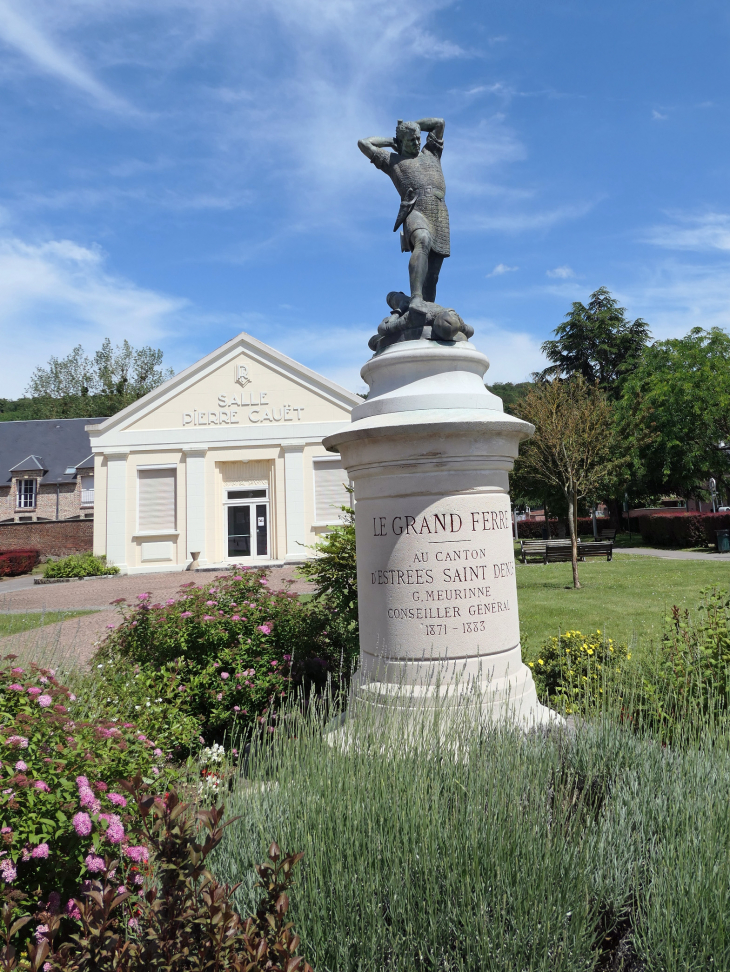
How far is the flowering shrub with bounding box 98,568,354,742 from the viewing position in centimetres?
532

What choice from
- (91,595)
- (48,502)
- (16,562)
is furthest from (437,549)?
(48,502)

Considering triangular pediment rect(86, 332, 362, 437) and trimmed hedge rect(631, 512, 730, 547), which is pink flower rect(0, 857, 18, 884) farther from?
trimmed hedge rect(631, 512, 730, 547)

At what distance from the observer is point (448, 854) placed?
2.08 m

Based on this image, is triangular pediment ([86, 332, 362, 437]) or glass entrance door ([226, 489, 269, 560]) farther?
glass entrance door ([226, 489, 269, 560])

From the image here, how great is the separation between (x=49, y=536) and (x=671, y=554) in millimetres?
28220

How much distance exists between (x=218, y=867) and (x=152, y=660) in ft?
12.5

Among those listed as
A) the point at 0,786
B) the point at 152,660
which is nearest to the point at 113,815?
the point at 0,786

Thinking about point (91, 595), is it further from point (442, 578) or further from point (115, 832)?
point (115, 832)

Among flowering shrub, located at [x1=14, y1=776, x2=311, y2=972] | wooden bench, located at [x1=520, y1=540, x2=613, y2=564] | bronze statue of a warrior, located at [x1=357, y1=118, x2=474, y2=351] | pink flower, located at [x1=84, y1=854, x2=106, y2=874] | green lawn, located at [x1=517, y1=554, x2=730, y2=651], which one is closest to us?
flowering shrub, located at [x1=14, y1=776, x2=311, y2=972]

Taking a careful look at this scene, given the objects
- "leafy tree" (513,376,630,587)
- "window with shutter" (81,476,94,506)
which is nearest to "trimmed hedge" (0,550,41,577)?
"window with shutter" (81,476,94,506)

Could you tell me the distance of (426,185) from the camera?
503cm

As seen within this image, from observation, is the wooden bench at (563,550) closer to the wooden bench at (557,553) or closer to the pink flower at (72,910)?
the wooden bench at (557,553)

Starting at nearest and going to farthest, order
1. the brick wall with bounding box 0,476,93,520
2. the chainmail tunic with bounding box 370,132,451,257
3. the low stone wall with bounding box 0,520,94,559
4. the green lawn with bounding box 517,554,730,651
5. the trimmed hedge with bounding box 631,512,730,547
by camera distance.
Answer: the chainmail tunic with bounding box 370,132,451,257 < the green lawn with bounding box 517,554,730,651 < the trimmed hedge with bounding box 631,512,730,547 < the low stone wall with bounding box 0,520,94,559 < the brick wall with bounding box 0,476,93,520

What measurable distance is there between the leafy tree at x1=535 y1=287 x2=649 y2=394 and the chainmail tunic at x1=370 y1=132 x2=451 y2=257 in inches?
1402
